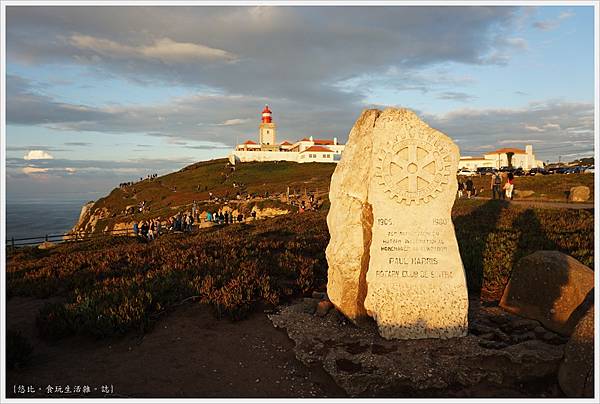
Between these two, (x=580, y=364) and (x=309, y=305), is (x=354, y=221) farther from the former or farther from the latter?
(x=580, y=364)

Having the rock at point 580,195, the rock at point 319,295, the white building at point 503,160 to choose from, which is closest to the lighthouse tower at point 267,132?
the white building at point 503,160

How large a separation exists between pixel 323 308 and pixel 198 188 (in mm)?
85526

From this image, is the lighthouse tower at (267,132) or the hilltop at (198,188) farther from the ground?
the lighthouse tower at (267,132)

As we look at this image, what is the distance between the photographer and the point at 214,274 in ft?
35.6

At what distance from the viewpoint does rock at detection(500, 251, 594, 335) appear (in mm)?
7234

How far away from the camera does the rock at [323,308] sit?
338 inches

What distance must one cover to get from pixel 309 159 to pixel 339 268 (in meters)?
108

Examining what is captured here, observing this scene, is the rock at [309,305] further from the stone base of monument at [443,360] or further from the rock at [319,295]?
the stone base of monument at [443,360]

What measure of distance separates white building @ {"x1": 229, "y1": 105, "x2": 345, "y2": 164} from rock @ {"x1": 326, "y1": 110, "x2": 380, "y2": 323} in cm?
10651

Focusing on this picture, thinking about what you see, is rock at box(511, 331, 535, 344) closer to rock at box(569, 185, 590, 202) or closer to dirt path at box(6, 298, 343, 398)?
dirt path at box(6, 298, 343, 398)

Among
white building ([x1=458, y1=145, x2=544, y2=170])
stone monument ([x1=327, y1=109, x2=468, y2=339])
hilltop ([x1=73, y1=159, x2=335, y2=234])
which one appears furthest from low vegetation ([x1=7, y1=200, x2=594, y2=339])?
white building ([x1=458, y1=145, x2=544, y2=170])

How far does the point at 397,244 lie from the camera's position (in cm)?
754

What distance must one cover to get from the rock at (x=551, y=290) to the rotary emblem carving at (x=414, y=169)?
8.17 ft

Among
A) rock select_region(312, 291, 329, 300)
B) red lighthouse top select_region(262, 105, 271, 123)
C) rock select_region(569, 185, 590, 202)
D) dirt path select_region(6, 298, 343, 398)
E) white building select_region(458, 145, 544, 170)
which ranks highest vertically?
red lighthouse top select_region(262, 105, 271, 123)
